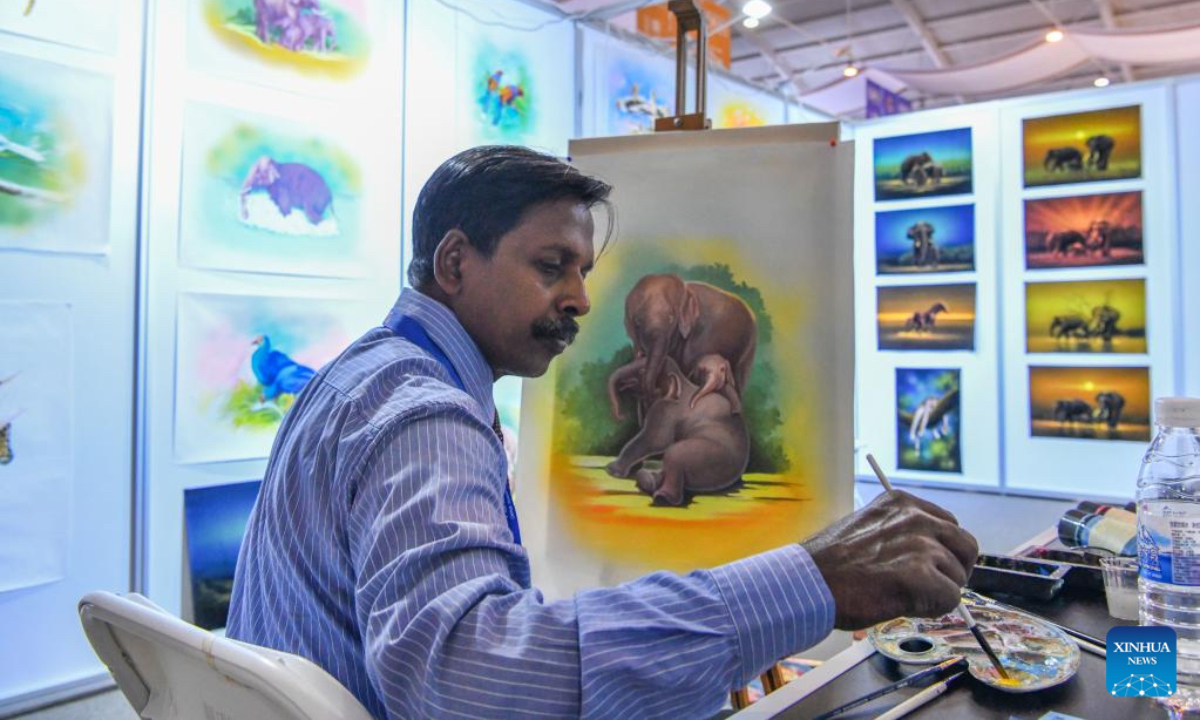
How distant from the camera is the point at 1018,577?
1.22 m

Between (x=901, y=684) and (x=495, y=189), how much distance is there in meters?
0.74

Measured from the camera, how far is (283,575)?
82 centimetres

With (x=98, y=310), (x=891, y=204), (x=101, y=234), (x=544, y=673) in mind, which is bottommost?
(x=544, y=673)

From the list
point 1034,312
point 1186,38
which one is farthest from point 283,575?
point 1186,38

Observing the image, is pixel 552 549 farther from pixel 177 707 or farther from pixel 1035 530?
pixel 1035 530

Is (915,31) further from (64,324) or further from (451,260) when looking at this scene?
(451,260)

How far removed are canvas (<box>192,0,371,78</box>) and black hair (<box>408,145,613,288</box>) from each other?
1.86 meters

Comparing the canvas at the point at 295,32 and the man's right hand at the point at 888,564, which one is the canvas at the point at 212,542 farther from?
the man's right hand at the point at 888,564

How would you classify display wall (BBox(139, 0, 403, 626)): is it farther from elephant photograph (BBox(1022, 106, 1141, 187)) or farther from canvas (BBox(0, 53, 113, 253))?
elephant photograph (BBox(1022, 106, 1141, 187))

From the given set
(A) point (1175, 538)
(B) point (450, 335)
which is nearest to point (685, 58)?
(B) point (450, 335)

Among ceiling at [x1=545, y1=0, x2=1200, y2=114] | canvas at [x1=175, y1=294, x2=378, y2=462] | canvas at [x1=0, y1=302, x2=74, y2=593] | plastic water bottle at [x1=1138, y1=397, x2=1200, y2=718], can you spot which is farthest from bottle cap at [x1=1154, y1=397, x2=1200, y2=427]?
ceiling at [x1=545, y1=0, x2=1200, y2=114]

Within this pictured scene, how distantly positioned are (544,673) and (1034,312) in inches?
193

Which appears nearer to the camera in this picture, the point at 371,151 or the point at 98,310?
the point at 98,310

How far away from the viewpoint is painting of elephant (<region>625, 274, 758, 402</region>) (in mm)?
1597
